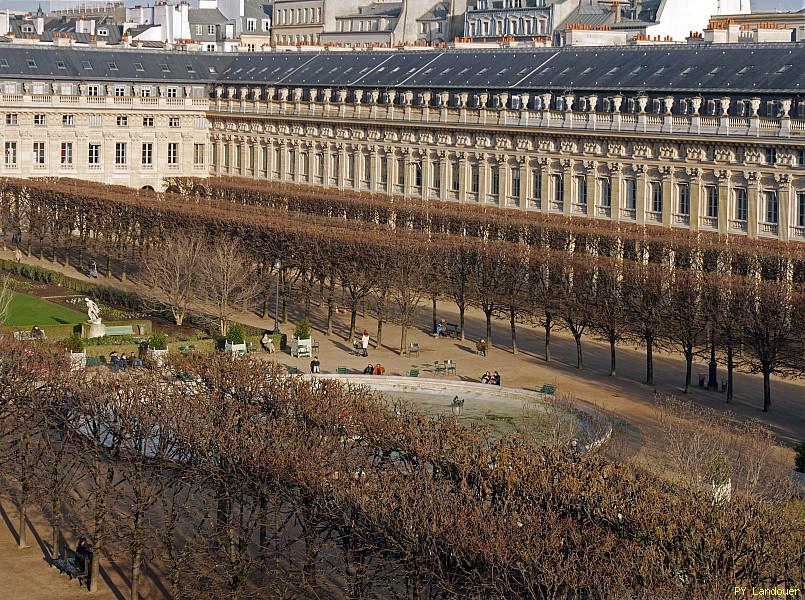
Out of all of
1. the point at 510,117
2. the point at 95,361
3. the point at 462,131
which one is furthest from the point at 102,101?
the point at 95,361

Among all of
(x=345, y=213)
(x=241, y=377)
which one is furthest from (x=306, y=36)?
(x=241, y=377)

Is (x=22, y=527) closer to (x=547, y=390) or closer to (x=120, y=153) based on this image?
(x=547, y=390)

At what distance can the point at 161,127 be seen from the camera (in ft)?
356

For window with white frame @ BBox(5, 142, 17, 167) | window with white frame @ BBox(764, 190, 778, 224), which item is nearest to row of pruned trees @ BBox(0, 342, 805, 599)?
window with white frame @ BBox(764, 190, 778, 224)

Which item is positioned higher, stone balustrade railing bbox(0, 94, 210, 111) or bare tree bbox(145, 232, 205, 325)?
stone balustrade railing bbox(0, 94, 210, 111)

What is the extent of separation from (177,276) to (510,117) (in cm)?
2619

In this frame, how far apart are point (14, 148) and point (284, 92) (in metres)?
16.7

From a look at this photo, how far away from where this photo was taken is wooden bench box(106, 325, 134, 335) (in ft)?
200

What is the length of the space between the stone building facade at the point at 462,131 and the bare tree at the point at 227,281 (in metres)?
20.0

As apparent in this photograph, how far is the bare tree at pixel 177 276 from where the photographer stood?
214ft

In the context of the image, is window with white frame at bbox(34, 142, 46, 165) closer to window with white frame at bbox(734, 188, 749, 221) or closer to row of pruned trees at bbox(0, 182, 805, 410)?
row of pruned trees at bbox(0, 182, 805, 410)

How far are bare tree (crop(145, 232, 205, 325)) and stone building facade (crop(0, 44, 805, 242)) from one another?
69.1 feet

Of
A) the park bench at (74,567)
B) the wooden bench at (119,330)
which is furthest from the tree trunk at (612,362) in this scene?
the park bench at (74,567)

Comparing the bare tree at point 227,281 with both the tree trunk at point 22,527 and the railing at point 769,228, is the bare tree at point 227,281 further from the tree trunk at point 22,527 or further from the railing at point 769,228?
the tree trunk at point 22,527
